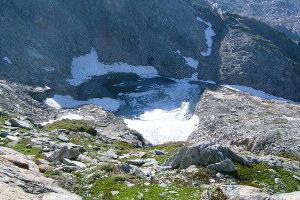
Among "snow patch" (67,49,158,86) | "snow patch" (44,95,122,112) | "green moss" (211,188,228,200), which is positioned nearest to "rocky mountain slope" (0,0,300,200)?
"green moss" (211,188,228,200)

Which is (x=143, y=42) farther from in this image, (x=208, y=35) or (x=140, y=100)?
(x=140, y=100)

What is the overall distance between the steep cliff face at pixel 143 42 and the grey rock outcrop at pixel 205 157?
57.9 metres

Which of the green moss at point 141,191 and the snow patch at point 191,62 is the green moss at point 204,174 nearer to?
the green moss at point 141,191

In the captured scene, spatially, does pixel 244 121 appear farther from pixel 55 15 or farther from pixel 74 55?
pixel 55 15

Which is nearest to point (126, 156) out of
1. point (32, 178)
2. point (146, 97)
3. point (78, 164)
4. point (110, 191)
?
point (78, 164)

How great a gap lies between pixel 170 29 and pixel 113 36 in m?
21.3

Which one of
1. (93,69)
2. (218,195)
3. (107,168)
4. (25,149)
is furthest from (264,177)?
(93,69)

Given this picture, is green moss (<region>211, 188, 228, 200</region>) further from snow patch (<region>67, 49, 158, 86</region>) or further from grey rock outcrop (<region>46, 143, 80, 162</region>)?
snow patch (<region>67, 49, 158, 86</region>)

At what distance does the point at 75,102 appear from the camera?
2933 inches

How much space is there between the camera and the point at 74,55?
314ft

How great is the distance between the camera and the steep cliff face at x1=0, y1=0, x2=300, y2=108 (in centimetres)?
8575

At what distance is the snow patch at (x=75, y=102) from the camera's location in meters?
70.1

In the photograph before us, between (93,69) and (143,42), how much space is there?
76.5 feet

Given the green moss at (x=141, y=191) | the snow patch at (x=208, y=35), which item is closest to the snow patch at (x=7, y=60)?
the snow patch at (x=208, y=35)
